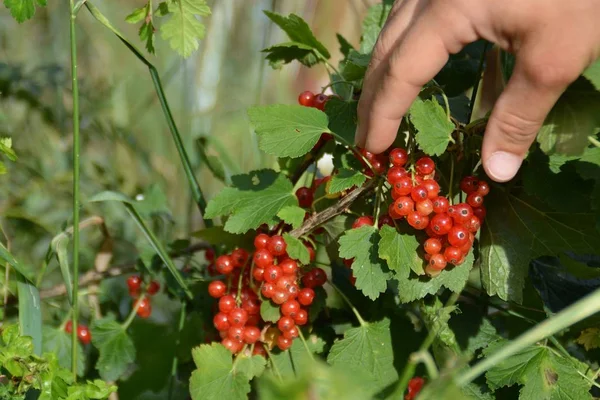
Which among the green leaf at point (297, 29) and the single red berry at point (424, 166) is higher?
the green leaf at point (297, 29)

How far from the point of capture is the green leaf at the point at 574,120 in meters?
0.84

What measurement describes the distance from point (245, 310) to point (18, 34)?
167cm

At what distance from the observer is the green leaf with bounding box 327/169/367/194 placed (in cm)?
96

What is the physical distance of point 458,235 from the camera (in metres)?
0.91

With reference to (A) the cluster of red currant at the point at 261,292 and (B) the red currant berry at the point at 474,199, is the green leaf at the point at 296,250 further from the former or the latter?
(B) the red currant berry at the point at 474,199

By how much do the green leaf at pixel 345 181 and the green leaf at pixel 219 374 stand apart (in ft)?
1.12

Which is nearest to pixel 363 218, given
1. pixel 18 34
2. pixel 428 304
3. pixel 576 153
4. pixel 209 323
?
pixel 428 304

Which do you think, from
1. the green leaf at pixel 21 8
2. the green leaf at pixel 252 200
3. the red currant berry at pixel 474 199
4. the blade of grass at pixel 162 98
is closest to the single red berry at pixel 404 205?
the red currant berry at pixel 474 199

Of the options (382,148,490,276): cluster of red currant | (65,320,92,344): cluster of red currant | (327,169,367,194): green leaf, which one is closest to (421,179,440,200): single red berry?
(382,148,490,276): cluster of red currant

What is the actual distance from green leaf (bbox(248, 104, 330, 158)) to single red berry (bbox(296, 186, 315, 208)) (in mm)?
156

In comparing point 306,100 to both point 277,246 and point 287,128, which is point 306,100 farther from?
point 277,246

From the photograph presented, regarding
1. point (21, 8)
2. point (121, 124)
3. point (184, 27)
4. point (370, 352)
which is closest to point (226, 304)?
point (370, 352)

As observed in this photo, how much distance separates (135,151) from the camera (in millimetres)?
2141

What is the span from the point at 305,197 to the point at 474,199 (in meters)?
0.31
